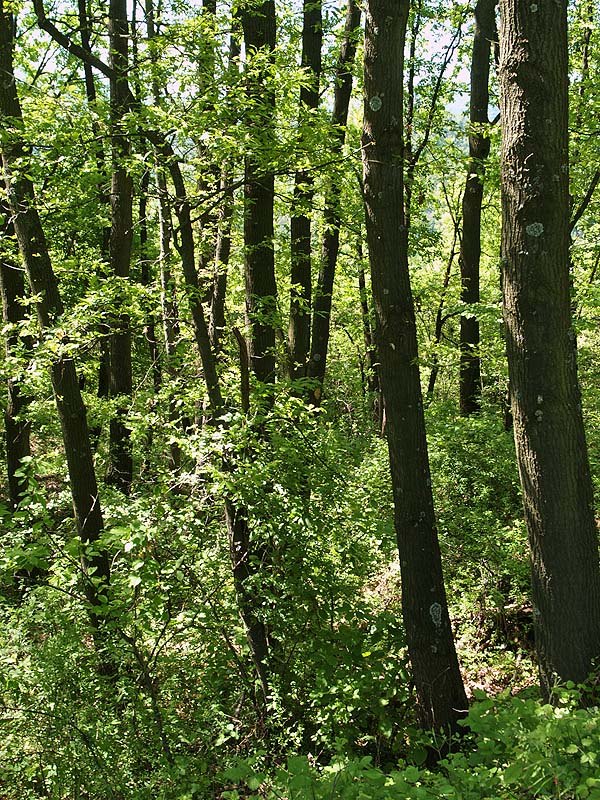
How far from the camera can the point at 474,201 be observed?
11547mm

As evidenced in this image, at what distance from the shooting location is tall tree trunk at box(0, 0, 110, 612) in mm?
6328

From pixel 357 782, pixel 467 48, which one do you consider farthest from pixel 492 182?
pixel 357 782

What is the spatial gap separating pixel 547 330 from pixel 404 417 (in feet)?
4.46

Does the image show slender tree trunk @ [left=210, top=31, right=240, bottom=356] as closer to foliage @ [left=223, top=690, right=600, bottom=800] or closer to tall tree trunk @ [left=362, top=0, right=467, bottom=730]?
tall tree trunk @ [left=362, top=0, right=467, bottom=730]

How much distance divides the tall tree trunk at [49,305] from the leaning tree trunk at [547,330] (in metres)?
4.10

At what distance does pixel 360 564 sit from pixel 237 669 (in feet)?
4.58

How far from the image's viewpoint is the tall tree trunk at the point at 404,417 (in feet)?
15.9

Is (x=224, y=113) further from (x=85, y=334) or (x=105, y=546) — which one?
(x=105, y=546)

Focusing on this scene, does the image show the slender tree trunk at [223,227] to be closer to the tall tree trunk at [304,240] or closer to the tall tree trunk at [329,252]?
the tall tree trunk at [304,240]

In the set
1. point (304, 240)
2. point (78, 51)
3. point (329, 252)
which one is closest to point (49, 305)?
point (78, 51)

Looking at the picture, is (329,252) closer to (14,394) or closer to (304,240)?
(304,240)

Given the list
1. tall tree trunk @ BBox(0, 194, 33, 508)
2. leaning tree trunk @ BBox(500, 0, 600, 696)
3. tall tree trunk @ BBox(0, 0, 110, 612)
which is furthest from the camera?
tall tree trunk @ BBox(0, 194, 33, 508)

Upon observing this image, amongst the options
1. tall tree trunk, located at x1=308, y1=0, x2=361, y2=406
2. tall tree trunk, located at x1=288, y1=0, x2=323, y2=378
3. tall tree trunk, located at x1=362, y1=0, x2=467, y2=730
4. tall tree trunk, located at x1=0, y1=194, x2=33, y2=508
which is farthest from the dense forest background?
tall tree trunk, located at x1=308, y1=0, x2=361, y2=406

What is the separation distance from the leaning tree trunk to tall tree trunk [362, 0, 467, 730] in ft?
3.13
